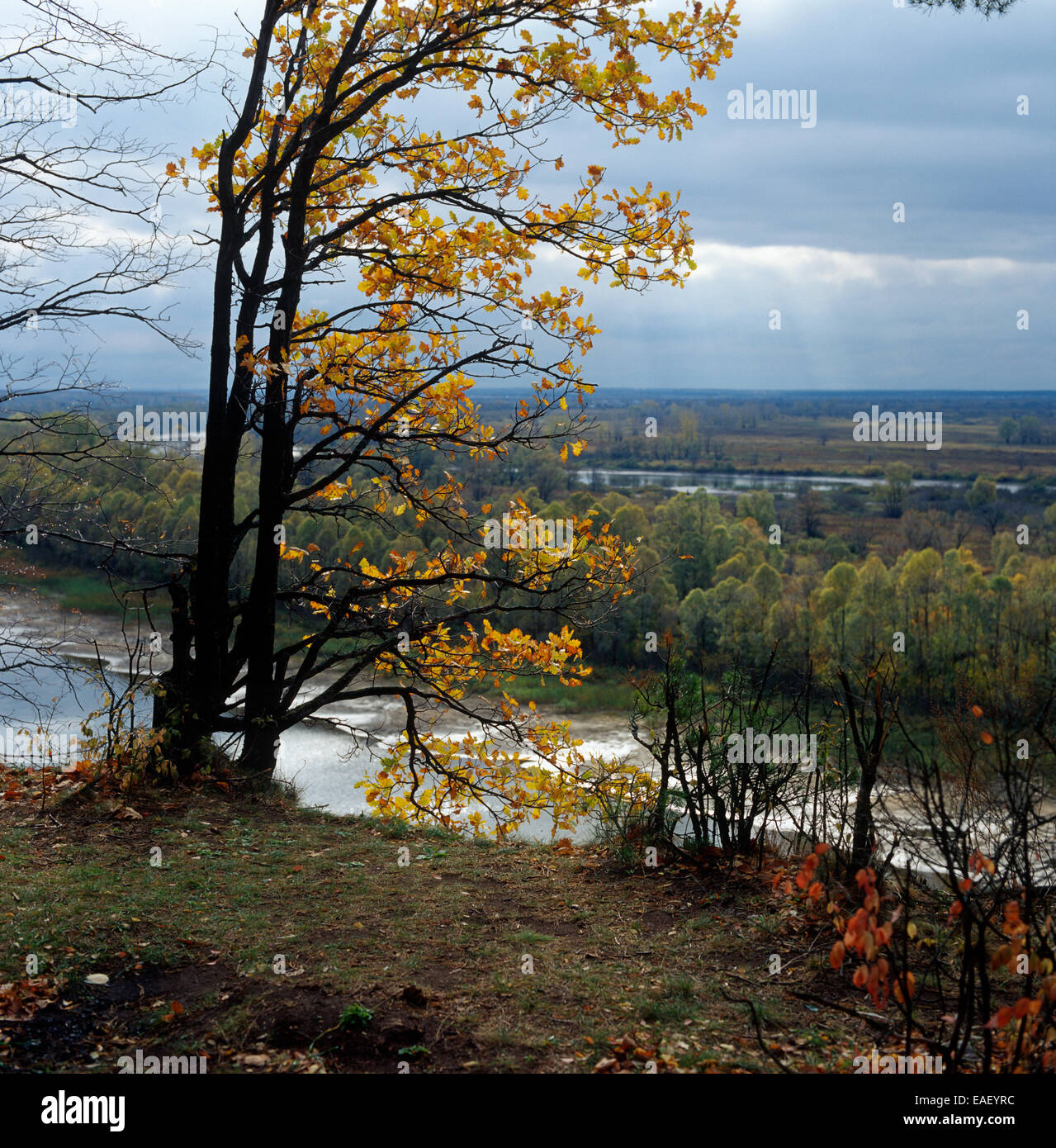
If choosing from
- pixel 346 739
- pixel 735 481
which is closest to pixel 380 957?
pixel 346 739

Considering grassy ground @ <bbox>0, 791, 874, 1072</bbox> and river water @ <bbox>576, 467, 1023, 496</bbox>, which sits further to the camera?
river water @ <bbox>576, 467, 1023, 496</bbox>

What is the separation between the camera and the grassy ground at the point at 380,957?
3754mm

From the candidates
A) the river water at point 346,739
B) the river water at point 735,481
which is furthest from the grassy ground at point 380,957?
the river water at point 735,481

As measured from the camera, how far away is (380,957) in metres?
4.70

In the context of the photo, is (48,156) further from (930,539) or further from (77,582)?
(930,539)

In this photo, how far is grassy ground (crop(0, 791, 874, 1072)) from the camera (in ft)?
12.3

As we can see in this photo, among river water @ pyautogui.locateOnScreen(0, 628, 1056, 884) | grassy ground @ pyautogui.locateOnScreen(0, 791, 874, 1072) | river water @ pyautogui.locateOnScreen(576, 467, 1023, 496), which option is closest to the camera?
grassy ground @ pyautogui.locateOnScreen(0, 791, 874, 1072)

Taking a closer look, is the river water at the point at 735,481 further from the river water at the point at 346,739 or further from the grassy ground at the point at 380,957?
the grassy ground at the point at 380,957

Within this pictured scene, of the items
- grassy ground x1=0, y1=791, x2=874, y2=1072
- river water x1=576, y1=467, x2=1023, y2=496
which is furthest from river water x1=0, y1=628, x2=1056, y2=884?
river water x1=576, y1=467, x2=1023, y2=496

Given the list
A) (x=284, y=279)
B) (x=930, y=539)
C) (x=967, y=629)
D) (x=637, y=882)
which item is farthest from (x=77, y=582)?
(x=930, y=539)

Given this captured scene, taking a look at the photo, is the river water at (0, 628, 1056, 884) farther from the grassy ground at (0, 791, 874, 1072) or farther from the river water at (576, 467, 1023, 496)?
the river water at (576, 467, 1023, 496)

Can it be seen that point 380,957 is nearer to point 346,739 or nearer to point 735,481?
point 346,739

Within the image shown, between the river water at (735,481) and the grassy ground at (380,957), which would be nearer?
the grassy ground at (380,957)

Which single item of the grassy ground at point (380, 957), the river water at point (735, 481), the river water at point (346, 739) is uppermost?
the river water at point (735, 481)
